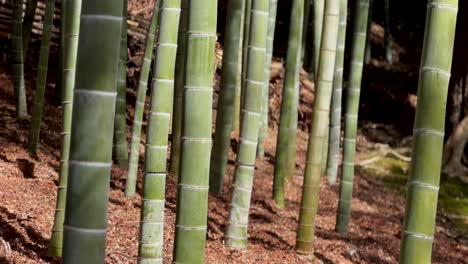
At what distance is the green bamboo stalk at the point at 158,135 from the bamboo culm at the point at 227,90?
6.37 feet

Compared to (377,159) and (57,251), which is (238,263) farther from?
(377,159)

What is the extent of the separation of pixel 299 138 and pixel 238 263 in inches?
257

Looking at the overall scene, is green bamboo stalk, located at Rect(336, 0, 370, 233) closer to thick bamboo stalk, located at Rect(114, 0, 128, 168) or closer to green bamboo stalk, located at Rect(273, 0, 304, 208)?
green bamboo stalk, located at Rect(273, 0, 304, 208)

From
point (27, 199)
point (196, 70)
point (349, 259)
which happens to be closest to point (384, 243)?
point (349, 259)

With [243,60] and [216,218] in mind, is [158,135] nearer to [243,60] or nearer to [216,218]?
[216,218]

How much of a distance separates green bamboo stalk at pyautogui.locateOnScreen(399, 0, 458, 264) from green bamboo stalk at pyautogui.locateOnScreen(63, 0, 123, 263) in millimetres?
1127

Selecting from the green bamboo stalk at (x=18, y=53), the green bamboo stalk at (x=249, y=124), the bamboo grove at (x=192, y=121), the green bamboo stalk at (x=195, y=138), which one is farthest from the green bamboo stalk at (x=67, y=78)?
the green bamboo stalk at (x=18, y=53)

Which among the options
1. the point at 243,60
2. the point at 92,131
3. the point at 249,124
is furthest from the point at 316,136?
the point at 92,131

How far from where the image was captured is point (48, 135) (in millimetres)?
7566

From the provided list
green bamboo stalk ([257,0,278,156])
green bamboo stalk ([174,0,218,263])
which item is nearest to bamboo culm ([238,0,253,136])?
green bamboo stalk ([257,0,278,156])

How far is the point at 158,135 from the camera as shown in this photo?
3896 millimetres

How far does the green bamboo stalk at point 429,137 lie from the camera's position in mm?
2557

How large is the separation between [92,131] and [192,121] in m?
0.68

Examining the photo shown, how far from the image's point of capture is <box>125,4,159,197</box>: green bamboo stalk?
217 inches
